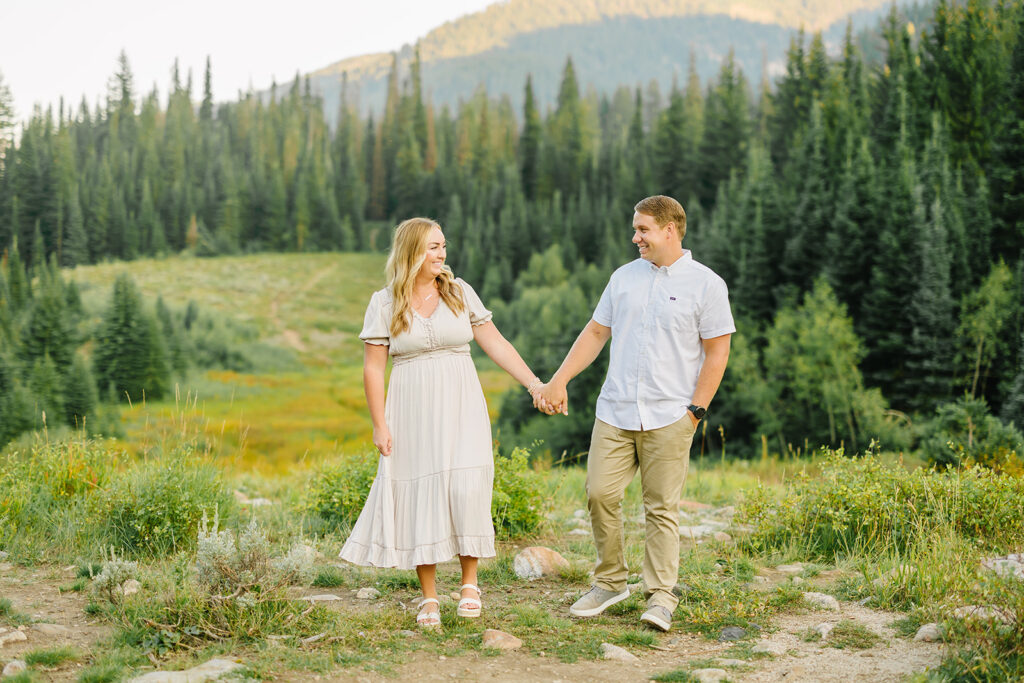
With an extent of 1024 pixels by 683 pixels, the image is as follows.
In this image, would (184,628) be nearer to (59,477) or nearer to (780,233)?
(59,477)

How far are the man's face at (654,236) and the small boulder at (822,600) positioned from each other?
92.5 inches

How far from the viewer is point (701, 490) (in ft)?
33.3

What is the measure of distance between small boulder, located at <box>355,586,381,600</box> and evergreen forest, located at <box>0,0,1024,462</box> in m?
4.29

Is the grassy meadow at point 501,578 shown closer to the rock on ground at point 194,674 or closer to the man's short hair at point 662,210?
the rock on ground at point 194,674

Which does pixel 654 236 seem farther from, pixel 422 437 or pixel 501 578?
pixel 501 578

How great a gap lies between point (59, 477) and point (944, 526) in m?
6.91

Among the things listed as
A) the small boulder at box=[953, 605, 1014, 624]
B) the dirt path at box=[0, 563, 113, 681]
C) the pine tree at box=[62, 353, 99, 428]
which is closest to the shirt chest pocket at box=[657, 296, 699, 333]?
the small boulder at box=[953, 605, 1014, 624]

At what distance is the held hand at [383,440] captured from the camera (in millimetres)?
4727

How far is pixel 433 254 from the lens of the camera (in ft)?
15.8

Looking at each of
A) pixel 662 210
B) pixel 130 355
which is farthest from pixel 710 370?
pixel 130 355

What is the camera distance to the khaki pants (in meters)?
4.98

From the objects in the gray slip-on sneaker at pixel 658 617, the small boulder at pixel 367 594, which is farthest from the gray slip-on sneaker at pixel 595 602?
the small boulder at pixel 367 594

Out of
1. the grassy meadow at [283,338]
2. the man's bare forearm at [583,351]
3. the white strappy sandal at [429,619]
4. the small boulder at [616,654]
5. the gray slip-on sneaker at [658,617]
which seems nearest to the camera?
the small boulder at [616,654]

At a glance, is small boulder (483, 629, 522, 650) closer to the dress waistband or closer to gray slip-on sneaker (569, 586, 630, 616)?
gray slip-on sneaker (569, 586, 630, 616)
